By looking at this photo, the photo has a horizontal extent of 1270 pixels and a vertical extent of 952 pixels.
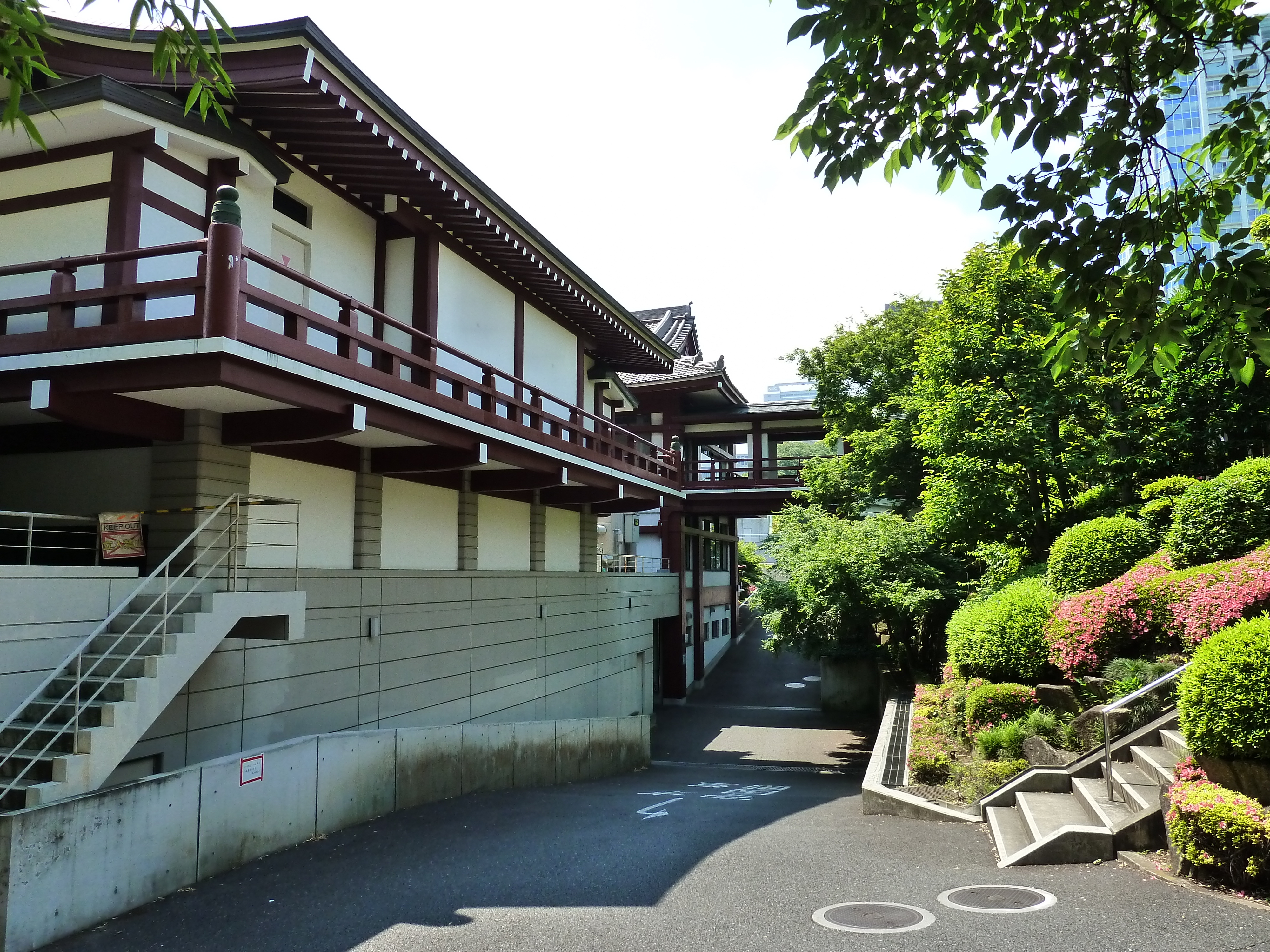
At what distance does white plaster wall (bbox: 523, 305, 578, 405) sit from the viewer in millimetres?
18672

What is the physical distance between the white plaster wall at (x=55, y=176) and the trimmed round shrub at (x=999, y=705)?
13282 mm

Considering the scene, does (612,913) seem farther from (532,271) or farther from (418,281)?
(532,271)

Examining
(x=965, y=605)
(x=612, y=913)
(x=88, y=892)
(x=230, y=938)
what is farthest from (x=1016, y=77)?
(x=965, y=605)

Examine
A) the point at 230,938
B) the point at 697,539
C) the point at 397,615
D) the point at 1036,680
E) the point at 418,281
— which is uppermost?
the point at 418,281

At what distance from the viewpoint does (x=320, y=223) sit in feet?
42.2

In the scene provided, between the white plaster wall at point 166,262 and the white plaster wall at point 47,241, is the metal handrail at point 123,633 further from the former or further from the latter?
the white plaster wall at point 47,241

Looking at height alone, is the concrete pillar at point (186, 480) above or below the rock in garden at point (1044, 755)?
above

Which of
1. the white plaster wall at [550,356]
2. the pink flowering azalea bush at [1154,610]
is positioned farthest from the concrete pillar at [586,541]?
the pink flowering azalea bush at [1154,610]

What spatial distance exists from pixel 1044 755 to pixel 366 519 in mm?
9972

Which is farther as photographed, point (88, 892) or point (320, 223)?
point (320, 223)

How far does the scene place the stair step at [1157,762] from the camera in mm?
8180

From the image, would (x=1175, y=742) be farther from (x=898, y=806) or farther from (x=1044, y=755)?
(x=898, y=806)

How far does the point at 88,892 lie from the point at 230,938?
1.27 meters

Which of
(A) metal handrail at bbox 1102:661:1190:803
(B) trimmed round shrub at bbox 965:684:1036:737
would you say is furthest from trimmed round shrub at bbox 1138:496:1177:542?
(A) metal handrail at bbox 1102:661:1190:803
